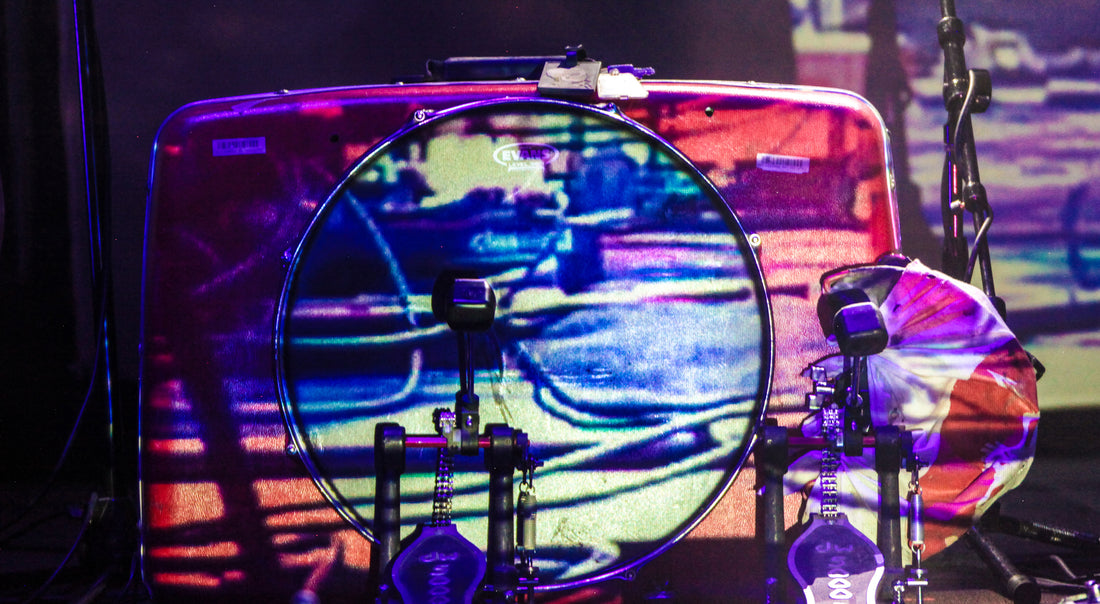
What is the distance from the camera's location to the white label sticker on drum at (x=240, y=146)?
1313 mm

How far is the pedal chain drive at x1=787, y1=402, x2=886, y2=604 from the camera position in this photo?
1117 mm

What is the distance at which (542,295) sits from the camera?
1310 mm

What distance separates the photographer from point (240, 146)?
132 cm

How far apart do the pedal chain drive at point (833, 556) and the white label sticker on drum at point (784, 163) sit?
1.31 ft

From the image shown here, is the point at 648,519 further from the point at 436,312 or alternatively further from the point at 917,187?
the point at 917,187

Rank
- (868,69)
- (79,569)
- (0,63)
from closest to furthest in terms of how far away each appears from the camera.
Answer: (79,569) < (0,63) < (868,69)

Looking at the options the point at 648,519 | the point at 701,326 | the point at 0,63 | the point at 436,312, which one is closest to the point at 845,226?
the point at 701,326

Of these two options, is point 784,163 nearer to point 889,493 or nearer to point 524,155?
point 524,155

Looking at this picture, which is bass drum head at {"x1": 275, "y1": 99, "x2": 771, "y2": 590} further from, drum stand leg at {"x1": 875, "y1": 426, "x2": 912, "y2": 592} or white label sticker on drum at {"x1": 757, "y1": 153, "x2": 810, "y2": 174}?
drum stand leg at {"x1": 875, "y1": 426, "x2": 912, "y2": 592}

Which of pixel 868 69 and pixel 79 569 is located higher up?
pixel 868 69

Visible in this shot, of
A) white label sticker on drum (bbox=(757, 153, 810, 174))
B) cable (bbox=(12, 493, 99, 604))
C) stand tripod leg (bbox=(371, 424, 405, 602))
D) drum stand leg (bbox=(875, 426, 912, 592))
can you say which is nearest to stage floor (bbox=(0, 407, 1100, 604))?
cable (bbox=(12, 493, 99, 604))

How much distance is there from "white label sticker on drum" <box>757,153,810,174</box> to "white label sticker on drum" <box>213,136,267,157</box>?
811mm

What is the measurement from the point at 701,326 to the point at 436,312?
17.4 inches

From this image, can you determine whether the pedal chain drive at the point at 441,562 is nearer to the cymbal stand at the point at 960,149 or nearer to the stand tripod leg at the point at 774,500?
the stand tripod leg at the point at 774,500
